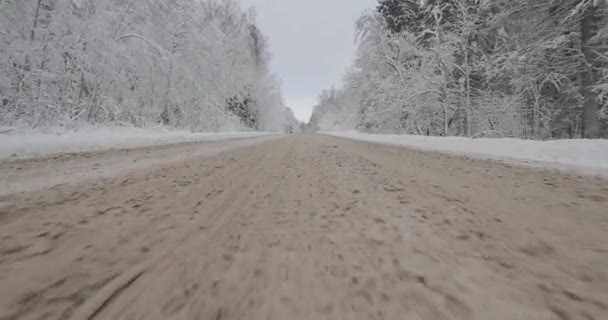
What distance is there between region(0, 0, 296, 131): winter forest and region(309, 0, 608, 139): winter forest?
912cm

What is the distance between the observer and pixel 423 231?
1.08 m

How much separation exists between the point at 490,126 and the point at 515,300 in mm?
15767

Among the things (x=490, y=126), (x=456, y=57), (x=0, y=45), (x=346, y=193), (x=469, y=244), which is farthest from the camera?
(x=490, y=126)

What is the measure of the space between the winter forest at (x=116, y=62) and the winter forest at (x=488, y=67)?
29.9 ft

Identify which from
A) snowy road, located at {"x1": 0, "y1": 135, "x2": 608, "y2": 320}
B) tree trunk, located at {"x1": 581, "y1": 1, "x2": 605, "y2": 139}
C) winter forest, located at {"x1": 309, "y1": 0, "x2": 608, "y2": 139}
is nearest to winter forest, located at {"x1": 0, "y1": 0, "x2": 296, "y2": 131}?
snowy road, located at {"x1": 0, "y1": 135, "x2": 608, "y2": 320}

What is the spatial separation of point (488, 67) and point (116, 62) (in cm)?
1215

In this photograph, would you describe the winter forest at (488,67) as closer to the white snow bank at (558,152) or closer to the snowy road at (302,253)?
the white snow bank at (558,152)

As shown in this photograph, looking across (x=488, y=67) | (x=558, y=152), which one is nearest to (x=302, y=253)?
(x=558, y=152)

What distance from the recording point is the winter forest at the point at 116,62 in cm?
580

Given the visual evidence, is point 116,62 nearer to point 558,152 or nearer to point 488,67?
point 558,152

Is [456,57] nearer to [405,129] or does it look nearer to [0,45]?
[405,129]

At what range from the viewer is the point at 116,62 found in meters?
8.02

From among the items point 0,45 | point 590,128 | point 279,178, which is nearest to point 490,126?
point 590,128

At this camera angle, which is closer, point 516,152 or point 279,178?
point 279,178
